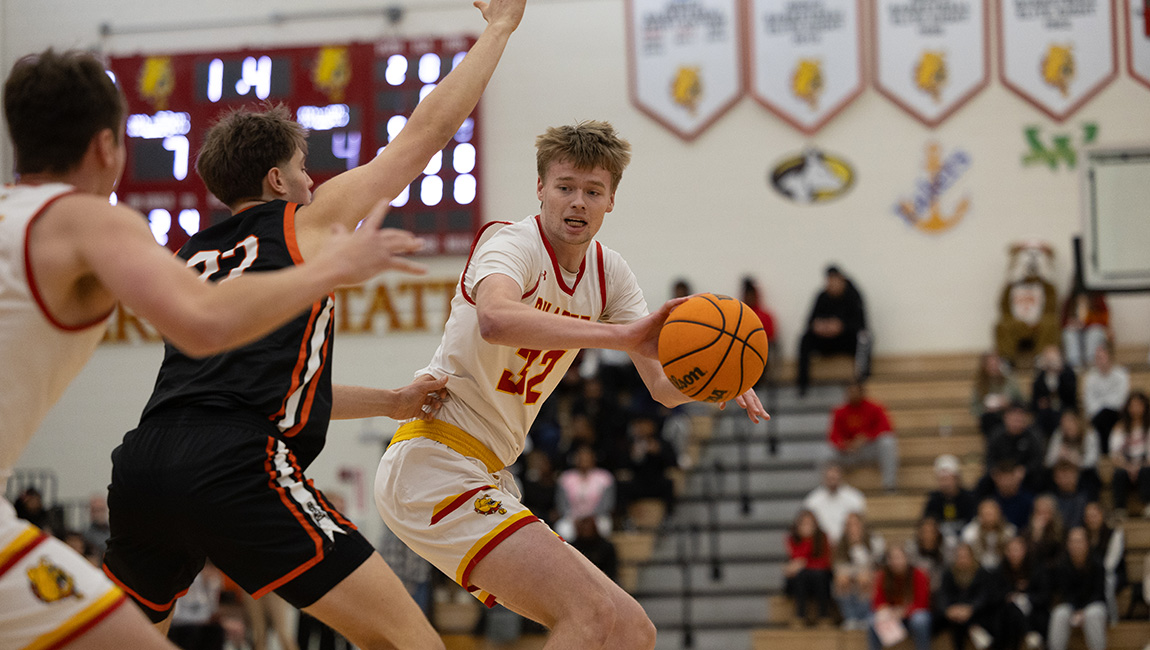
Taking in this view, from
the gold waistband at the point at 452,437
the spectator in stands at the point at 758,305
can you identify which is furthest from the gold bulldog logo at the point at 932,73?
the gold waistband at the point at 452,437

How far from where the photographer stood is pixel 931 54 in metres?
16.9

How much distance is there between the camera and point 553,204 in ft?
14.1

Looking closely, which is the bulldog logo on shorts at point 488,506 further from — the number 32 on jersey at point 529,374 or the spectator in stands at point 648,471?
the spectator in stands at point 648,471

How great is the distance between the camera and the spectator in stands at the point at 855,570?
481 inches

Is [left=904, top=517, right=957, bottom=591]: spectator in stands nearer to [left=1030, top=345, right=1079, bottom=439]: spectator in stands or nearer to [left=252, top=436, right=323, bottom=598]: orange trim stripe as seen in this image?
[left=1030, top=345, right=1079, bottom=439]: spectator in stands

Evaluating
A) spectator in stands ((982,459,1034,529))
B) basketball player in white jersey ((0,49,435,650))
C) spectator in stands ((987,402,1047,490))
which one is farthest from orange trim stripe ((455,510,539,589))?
spectator in stands ((987,402,1047,490))

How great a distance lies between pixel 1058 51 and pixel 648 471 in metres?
8.47

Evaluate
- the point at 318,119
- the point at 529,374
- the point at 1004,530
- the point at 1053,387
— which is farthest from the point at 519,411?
the point at 318,119

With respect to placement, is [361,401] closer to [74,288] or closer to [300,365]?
[300,365]

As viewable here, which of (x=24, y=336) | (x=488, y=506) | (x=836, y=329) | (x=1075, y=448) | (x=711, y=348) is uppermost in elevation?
(x=24, y=336)

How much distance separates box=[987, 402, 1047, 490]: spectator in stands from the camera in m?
13.3

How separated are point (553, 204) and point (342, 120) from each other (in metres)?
12.7

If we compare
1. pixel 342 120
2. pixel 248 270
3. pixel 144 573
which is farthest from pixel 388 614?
pixel 342 120

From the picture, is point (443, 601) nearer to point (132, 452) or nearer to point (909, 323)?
point (909, 323)
